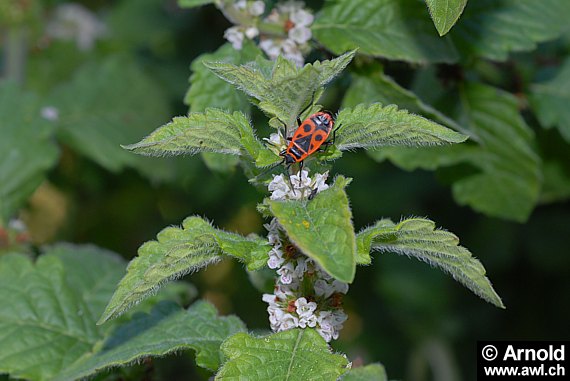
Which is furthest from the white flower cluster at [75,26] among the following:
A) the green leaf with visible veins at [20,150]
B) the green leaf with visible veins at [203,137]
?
the green leaf with visible veins at [203,137]

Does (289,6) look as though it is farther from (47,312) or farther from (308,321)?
(47,312)

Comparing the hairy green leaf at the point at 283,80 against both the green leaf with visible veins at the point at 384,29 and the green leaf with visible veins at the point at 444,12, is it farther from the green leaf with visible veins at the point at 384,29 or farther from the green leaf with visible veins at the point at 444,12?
the green leaf with visible veins at the point at 384,29

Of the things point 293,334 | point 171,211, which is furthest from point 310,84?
point 171,211

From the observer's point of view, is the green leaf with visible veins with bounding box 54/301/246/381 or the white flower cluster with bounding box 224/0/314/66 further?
the white flower cluster with bounding box 224/0/314/66

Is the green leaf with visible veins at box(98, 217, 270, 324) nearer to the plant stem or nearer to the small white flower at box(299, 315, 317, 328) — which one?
the small white flower at box(299, 315, 317, 328)

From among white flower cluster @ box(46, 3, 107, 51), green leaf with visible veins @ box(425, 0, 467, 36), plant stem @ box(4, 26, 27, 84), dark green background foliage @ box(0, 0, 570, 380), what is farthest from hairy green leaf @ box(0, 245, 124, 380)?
white flower cluster @ box(46, 3, 107, 51)

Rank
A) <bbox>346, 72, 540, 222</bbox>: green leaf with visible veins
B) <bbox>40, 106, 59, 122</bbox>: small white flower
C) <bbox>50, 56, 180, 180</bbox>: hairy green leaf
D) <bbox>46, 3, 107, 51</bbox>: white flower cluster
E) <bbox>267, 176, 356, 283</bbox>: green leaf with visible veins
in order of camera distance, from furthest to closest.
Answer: <bbox>46, 3, 107, 51</bbox>: white flower cluster
<bbox>50, 56, 180, 180</bbox>: hairy green leaf
<bbox>40, 106, 59, 122</bbox>: small white flower
<bbox>346, 72, 540, 222</bbox>: green leaf with visible veins
<bbox>267, 176, 356, 283</bbox>: green leaf with visible veins

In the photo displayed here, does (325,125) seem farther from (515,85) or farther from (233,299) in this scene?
(233,299)
